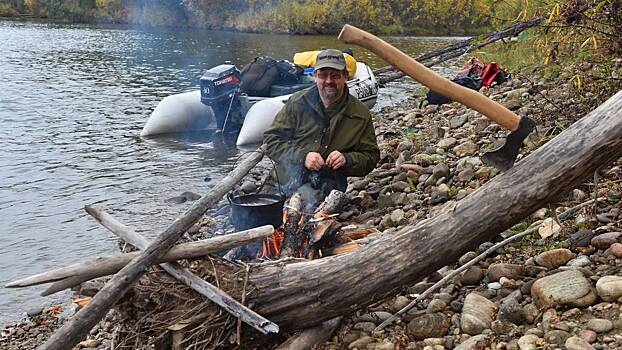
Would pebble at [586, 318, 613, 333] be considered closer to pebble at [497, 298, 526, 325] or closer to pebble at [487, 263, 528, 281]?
pebble at [497, 298, 526, 325]

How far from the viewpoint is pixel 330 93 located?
16.8 feet

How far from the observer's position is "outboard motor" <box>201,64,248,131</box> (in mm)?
10375

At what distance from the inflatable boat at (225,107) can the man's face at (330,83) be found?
16.2ft

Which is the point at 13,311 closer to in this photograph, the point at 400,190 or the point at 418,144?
the point at 400,190

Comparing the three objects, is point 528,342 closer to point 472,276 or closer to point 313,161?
point 472,276

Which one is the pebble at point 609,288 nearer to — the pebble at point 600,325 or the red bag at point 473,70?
the pebble at point 600,325

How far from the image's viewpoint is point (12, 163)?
9.62 meters

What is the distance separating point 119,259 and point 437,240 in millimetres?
1582

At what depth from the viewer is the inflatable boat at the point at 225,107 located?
10.3 metres

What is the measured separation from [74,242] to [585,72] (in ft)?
17.8

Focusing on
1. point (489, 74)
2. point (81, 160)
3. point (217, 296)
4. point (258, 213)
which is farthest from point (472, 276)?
point (489, 74)

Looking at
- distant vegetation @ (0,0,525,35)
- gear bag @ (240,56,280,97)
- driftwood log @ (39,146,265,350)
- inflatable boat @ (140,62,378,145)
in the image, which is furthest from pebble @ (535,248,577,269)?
distant vegetation @ (0,0,525,35)

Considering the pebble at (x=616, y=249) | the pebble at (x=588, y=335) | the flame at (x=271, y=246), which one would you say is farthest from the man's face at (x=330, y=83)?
the pebble at (x=588, y=335)

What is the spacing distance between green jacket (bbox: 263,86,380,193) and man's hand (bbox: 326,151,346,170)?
13 centimetres
